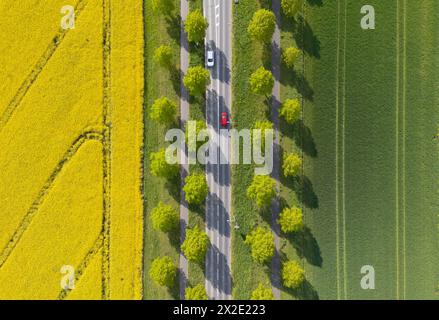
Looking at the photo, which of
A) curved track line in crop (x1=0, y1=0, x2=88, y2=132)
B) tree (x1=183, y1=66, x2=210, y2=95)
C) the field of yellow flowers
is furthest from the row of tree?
curved track line in crop (x1=0, y1=0, x2=88, y2=132)

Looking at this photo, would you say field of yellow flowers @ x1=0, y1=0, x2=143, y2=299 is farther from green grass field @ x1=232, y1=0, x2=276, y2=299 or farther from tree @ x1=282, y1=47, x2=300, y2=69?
tree @ x1=282, y1=47, x2=300, y2=69

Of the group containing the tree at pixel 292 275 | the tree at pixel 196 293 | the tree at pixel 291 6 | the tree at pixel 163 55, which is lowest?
the tree at pixel 196 293

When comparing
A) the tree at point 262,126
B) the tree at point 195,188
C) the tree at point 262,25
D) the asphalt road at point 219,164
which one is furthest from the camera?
the asphalt road at point 219,164

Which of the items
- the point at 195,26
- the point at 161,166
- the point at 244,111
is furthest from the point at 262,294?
the point at 195,26

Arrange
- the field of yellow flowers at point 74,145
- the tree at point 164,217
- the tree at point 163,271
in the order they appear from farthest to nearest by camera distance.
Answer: the field of yellow flowers at point 74,145, the tree at point 164,217, the tree at point 163,271

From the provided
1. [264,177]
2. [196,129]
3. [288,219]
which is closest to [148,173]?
[196,129]

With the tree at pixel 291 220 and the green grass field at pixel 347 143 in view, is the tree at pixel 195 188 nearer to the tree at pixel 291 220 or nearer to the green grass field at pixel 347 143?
the green grass field at pixel 347 143

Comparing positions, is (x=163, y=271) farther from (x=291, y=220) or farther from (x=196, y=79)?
(x=196, y=79)

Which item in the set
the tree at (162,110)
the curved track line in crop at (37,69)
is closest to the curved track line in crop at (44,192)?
the tree at (162,110)
